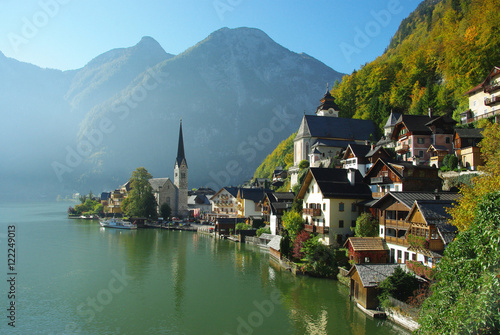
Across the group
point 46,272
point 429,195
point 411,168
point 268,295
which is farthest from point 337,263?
point 46,272

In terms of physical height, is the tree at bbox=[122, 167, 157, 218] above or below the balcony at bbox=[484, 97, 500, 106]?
below

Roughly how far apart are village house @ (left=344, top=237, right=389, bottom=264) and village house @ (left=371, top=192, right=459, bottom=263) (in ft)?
1.63

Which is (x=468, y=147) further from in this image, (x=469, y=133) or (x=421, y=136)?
(x=421, y=136)

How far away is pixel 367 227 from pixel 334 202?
4707 millimetres

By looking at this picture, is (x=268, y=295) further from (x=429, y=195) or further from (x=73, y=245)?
(x=73, y=245)

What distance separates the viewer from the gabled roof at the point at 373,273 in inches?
871

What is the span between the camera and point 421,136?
42.9 meters

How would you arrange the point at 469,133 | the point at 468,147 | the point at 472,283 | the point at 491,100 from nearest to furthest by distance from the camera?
the point at 472,283
the point at 468,147
the point at 469,133
the point at 491,100

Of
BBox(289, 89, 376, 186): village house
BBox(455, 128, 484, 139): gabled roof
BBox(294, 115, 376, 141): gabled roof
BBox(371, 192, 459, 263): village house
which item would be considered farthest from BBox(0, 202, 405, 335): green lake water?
BBox(294, 115, 376, 141): gabled roof

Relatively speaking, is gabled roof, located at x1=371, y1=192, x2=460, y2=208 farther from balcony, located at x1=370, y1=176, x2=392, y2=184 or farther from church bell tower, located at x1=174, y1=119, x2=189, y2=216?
church bell tower, located at x1=174, y1=119, x2=189, y2=216

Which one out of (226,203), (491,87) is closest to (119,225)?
(226,203)

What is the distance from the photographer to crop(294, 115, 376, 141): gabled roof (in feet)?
218

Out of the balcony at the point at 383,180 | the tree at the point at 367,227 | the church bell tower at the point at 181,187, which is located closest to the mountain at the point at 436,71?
the balcony at the point at 383,180

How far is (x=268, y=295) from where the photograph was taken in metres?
27.0
